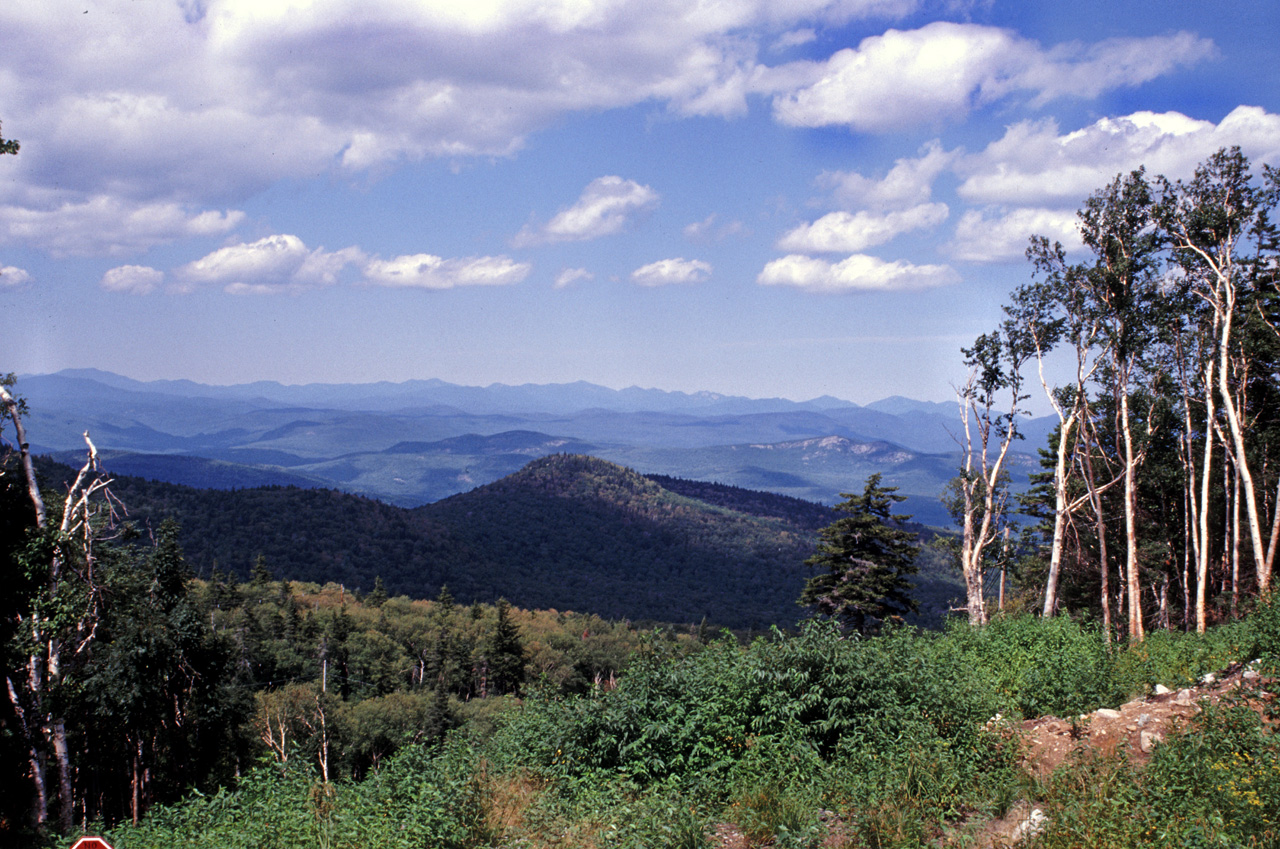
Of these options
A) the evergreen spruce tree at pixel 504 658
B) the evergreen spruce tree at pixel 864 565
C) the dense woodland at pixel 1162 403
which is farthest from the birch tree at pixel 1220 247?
the evergreen spruce tree at pixel 504 658

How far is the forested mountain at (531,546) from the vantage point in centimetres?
10781

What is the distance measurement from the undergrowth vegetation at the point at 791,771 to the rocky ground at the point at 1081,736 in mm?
132

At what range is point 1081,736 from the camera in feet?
24.8

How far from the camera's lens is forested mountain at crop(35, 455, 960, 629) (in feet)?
354

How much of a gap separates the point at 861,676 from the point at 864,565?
669 inches

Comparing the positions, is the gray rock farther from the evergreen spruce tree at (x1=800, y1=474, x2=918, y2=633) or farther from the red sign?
the evergreen spruce tree at (x1=800, y1=474, x2=918, y2=633)

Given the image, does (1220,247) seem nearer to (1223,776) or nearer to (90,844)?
(1223,776)

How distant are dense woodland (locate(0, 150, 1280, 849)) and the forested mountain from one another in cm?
5526

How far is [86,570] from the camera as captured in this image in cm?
1323

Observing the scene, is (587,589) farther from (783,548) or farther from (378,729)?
(378,729)

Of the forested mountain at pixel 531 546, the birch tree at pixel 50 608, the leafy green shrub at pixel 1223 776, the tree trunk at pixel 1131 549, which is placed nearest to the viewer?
the leafy green shrub at pixel 1223 776

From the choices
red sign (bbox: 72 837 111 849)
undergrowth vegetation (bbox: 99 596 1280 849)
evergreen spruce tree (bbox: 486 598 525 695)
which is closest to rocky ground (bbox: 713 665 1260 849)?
undergrowth vegetation (bbox: 99 596 1280 849)

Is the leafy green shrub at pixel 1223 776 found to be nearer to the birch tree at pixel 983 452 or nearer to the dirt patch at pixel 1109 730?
the dirt patch at pixel 1109 730

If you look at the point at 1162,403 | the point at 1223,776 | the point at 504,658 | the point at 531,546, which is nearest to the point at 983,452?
the point at 1162,403
